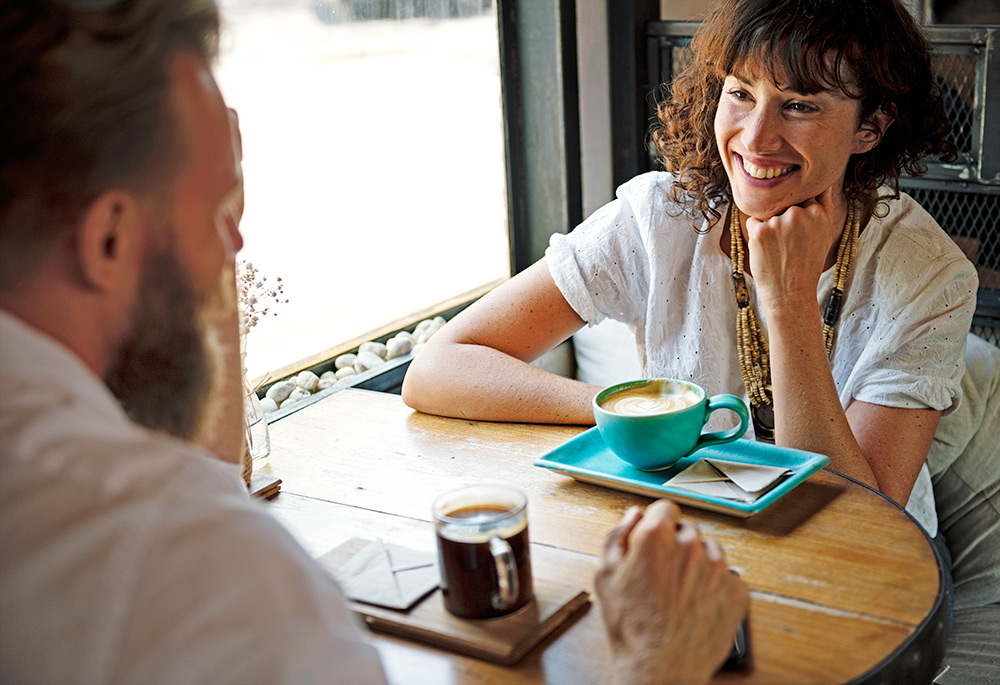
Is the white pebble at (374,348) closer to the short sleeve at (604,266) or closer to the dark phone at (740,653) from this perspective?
the short sleeve at (604,266)

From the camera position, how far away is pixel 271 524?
2.28ft

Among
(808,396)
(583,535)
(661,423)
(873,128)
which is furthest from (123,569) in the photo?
(873,128)

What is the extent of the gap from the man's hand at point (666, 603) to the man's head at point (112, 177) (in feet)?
1.43

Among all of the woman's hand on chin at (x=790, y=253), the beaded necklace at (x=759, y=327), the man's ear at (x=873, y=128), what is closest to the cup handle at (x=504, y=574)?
the woman's hand on chin at (x=790, y=253)

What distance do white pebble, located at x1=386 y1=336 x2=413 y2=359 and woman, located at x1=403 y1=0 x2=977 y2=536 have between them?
0.74 metres

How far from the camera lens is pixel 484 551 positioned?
0.98 metres

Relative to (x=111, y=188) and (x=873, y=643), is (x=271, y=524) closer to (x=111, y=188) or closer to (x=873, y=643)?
(x=111, y=188)

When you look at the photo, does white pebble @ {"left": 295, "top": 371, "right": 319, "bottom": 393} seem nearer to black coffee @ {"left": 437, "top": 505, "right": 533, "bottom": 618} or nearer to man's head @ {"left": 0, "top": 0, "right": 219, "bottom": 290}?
black coffee @ {"left": 437, "top": 505, "right": 533, "bottom": 618}

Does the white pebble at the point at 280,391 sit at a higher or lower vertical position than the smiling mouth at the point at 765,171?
lower

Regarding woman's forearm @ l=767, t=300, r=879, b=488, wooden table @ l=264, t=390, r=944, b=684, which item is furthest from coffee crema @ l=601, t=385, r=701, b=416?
woman's forearm @ l=767, t=300, r=879, b=488

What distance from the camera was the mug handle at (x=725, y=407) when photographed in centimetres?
131

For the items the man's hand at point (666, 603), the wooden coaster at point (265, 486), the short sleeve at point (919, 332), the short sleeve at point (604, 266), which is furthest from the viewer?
the short sleeve at point (604, 266)

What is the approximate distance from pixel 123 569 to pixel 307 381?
5.75ft

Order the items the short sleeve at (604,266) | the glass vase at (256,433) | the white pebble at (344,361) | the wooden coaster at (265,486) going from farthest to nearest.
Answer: the white pebble at (344,361) → the short sleeve at (604,266) → the glass vase at (256,433) → the wooden coaster at (265,486)
